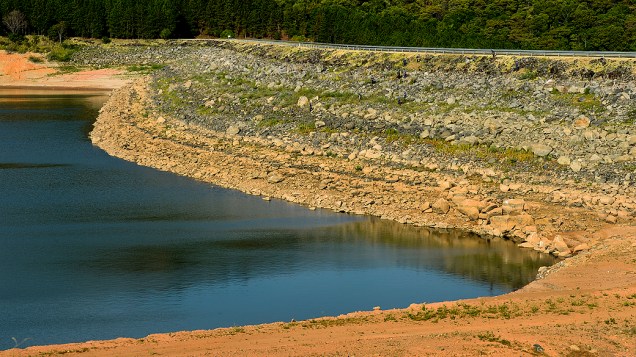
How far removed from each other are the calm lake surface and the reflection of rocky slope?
2734mm

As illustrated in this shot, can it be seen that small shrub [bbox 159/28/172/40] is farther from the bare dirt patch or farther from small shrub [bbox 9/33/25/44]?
small shrub [bbox 9/33/25/44]

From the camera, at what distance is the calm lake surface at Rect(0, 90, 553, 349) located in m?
31.8

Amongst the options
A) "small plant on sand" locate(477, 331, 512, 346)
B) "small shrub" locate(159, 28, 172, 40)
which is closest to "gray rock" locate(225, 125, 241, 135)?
"small plant on sand" locate(477, 331, 512, 346)

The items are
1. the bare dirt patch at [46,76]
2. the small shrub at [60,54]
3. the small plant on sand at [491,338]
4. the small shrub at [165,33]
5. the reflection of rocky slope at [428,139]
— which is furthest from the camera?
the small shrub at [165,33]

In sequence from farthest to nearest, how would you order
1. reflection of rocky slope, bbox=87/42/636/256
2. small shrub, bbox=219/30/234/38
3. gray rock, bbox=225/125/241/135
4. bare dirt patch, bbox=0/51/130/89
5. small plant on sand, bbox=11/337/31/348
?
small shrub, bbox=219/30/234/38
bare dirt patch, bbox=0/51/130/89
gray rock, bbox=225/125/241/135
reflection of rocky slope, bbox=87/42/636/256
small plant on sand, bbox=11/337/31/348

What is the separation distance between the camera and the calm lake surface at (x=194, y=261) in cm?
3181

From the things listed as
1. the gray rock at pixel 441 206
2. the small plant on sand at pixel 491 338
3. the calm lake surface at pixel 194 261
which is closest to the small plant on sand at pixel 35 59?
the calm lake surface at pixel 194 261

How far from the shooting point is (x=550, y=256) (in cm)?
4066

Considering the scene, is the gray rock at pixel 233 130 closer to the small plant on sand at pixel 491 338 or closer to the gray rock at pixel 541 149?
the gray rock at pixel 541 149

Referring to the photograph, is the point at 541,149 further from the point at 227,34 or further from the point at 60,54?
the point at 227,34

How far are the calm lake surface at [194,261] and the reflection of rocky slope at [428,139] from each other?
2.73m

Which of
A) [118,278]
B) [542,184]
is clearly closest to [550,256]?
[542,184]

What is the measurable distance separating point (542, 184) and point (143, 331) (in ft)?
93.5

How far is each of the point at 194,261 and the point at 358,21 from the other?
8981 cm
